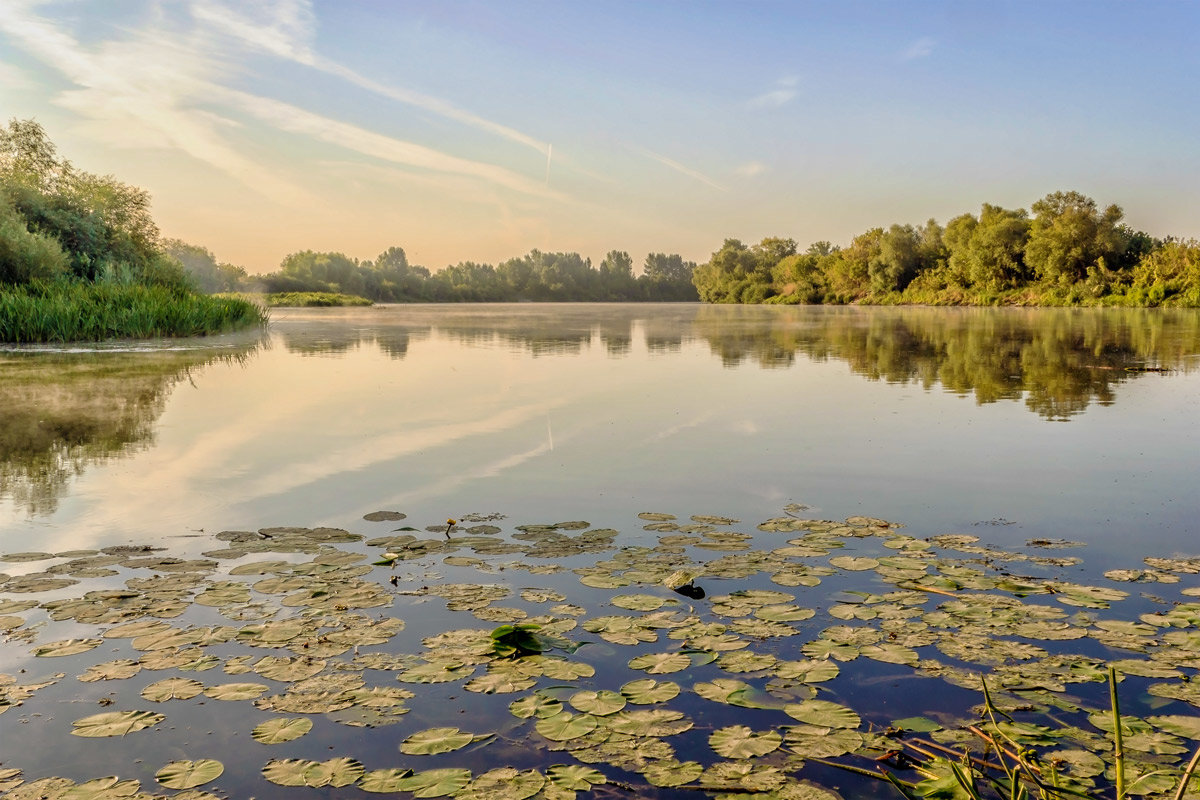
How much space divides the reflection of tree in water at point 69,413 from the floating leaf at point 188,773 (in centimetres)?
521

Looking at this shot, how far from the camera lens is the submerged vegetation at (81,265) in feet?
97.0

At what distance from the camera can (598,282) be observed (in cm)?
19125

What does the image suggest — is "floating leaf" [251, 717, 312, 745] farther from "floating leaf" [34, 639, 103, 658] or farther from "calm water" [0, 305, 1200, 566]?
"calm water" [0, 305, 1200, 566]

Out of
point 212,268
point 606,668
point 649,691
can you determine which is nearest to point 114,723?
point 606,668

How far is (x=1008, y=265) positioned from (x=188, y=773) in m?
97.7

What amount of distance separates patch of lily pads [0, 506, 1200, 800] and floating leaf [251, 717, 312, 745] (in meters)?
0.01

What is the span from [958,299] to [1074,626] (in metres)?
94.5

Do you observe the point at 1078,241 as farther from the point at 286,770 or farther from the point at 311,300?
the point at 286,770

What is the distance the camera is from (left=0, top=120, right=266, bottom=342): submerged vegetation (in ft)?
97.0

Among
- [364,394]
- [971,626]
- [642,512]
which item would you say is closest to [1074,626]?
[971,626]

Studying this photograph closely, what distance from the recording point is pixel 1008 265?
89250mm

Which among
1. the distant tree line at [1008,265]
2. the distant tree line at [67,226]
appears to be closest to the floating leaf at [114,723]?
the distant tree line at [67,226]

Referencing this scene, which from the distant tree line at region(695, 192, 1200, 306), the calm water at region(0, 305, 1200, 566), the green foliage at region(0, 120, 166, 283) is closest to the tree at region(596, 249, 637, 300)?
the distant tree line at region(695, 192, 1200, 306)

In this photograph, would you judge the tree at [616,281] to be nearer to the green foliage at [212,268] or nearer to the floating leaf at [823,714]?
the green foliage at [212,268]
